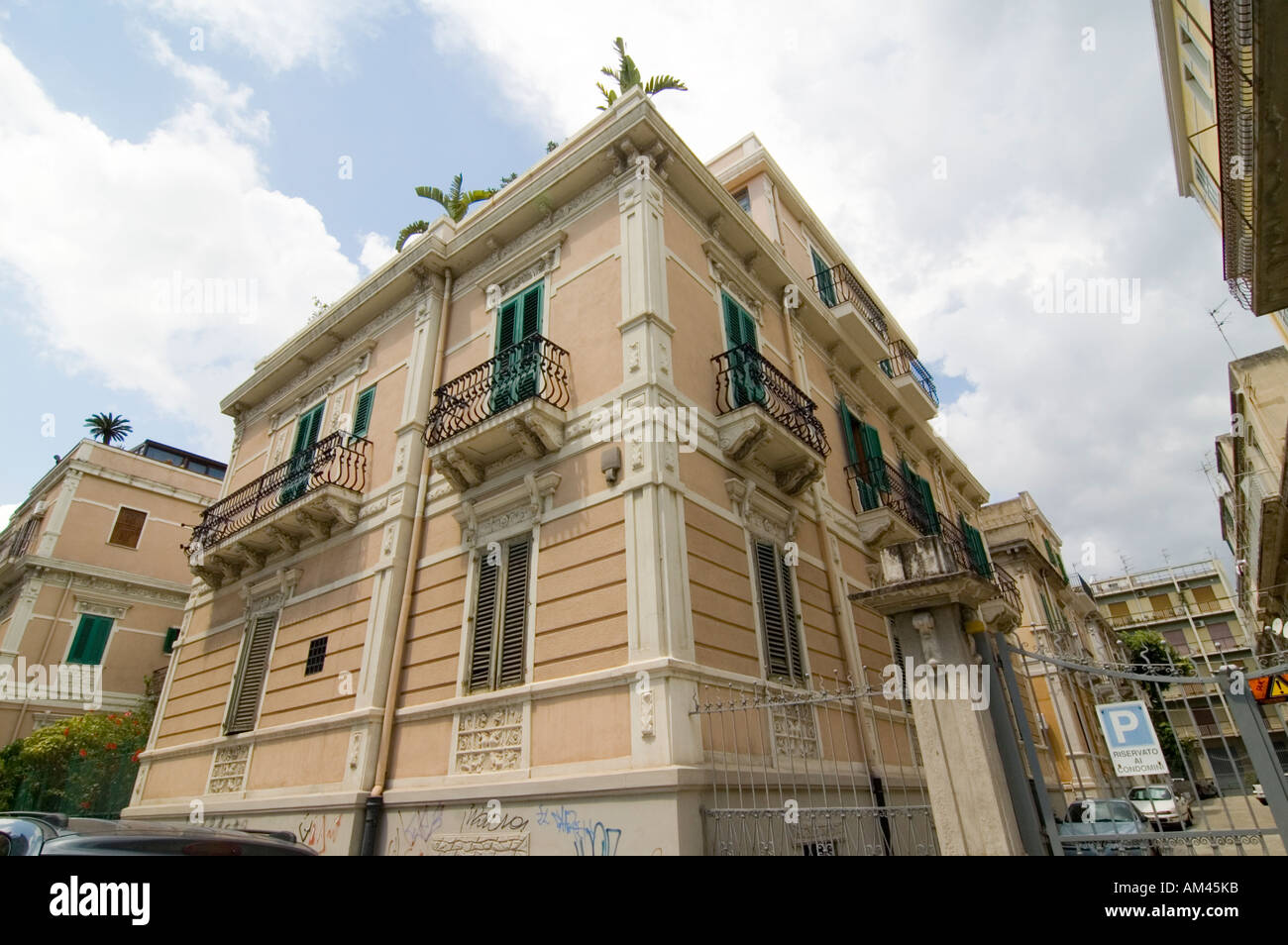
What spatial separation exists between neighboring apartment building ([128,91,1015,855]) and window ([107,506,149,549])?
11.4 meters

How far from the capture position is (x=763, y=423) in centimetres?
888

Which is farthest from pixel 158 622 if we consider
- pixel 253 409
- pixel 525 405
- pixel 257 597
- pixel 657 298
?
pixel 657 298

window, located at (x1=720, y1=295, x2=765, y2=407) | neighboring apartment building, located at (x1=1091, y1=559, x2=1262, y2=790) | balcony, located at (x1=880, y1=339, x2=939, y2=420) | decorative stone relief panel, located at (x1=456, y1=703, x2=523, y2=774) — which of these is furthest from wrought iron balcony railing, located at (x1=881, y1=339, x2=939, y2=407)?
neighboring apartment building, located at (x1=1091, y1=559, x2=1262, y2=790)

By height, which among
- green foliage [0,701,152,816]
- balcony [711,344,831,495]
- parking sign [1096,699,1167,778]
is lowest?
parking sign [1096,699,1167,778]

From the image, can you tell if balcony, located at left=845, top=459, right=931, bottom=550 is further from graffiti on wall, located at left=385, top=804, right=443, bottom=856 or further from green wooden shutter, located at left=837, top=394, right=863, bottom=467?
graffiti on wall, located at left=385, top=804, right=443, bottom=856

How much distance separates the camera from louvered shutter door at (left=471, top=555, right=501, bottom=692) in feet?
27.0

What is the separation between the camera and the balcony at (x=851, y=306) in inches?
552

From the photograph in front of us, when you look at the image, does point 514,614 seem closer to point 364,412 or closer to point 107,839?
point 107,839

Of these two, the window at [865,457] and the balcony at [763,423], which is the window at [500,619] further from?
the window at [865,457]

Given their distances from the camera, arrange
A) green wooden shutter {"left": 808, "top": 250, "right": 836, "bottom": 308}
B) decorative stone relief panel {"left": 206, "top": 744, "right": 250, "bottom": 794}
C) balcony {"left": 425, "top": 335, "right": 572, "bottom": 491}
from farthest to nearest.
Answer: green wooden shutter {"left": 808, "top": 250, "right": 836, "bottom": 308}
decorative stone relief panel {"left": 206, "top": 744, "right": 250, "bottom": 794}
balcony {"left": 425, "top": 335, "right": 572, "bottom": 491}

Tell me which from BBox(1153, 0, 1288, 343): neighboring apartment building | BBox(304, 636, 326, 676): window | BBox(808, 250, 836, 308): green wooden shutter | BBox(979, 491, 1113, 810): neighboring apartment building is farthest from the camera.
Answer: BBox(979, 491, 1113, 810): neighboring apartment building

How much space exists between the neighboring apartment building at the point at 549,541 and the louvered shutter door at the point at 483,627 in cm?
4
